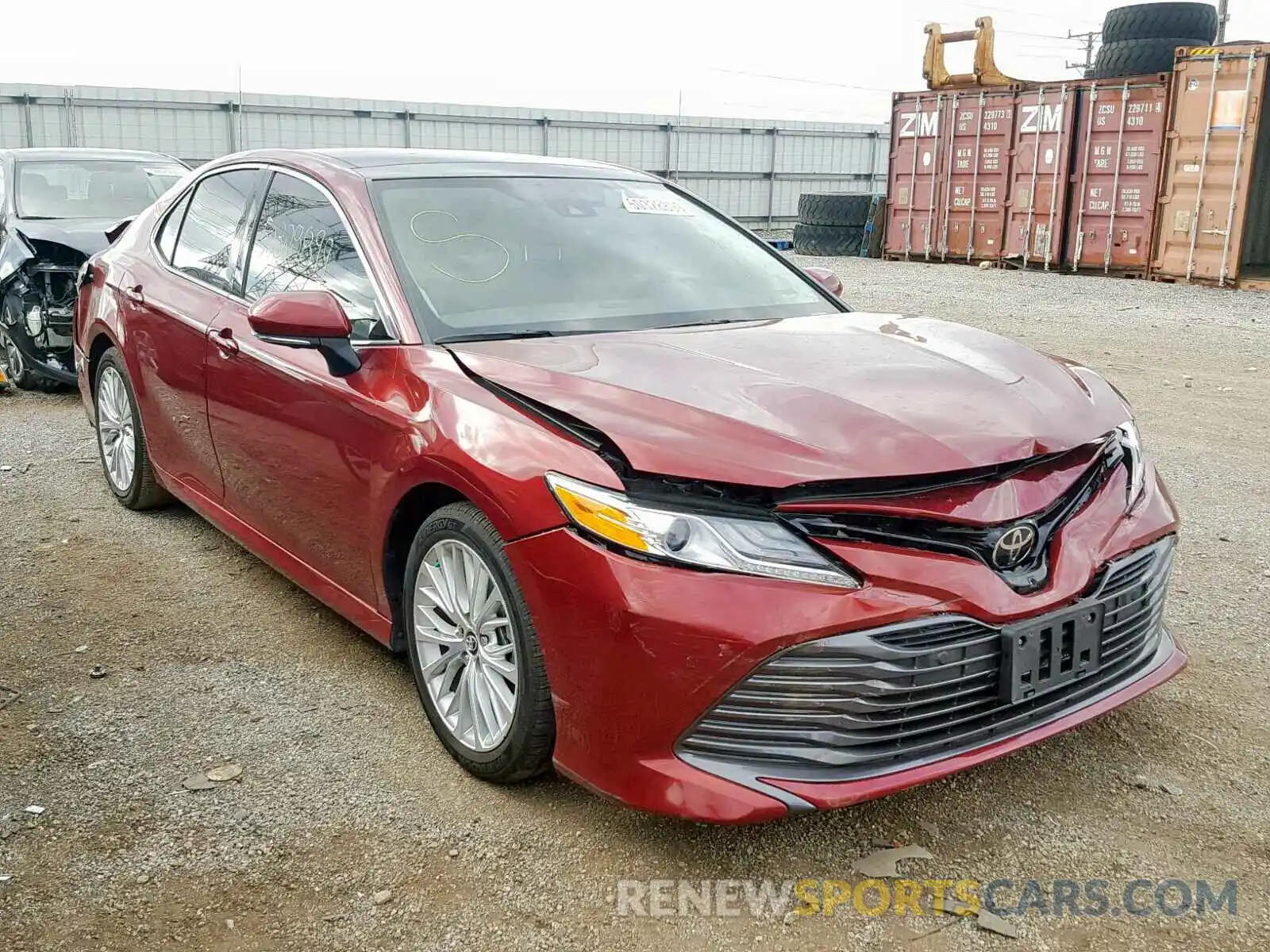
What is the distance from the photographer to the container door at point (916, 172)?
18.6m

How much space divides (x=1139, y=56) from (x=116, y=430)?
52.1ft

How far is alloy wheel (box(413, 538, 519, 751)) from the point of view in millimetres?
2734

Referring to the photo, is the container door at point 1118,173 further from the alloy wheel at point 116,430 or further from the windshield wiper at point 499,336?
the windshield wiper at point 499,336

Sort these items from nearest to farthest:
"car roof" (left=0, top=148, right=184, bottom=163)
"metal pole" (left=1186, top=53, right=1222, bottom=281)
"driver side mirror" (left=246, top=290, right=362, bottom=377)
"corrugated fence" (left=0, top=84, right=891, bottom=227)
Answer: "driver side mirror" (left=246, top=290, right=362, bottom=377) → "car roof" (left=0, top=148, right=184, bottom=163) → "metal pole" (left=1186, top=53, right=1222, bottom=281) → "corrugated fence" (left=0, top=84, right=891, bottom=227)

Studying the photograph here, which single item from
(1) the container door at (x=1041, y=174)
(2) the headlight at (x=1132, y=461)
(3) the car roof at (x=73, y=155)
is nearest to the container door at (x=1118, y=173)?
(1) the container door at (x=1041, y=174)

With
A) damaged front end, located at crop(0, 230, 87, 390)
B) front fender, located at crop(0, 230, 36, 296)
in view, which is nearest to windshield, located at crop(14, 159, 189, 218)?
→ front fender, located at crop(0, 230, 36, 296)

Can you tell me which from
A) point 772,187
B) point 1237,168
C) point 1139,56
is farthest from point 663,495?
point 772,187

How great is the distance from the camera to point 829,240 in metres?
21.3

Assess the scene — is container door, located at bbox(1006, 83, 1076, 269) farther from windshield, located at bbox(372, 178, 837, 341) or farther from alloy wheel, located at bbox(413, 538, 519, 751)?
alloy wheel, located at bbox(413, 538, 519, 751)

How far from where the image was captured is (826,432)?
2428 mm

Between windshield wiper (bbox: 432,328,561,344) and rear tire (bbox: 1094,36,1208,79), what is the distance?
51.5ft

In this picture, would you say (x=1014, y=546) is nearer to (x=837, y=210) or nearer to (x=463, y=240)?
(x=463, y=240)

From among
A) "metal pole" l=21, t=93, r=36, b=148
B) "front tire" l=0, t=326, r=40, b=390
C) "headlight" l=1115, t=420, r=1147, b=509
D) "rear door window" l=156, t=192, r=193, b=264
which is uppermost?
"metal pole" l=21, t=93, r=36, b=148

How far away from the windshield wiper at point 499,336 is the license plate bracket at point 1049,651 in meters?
1.43
